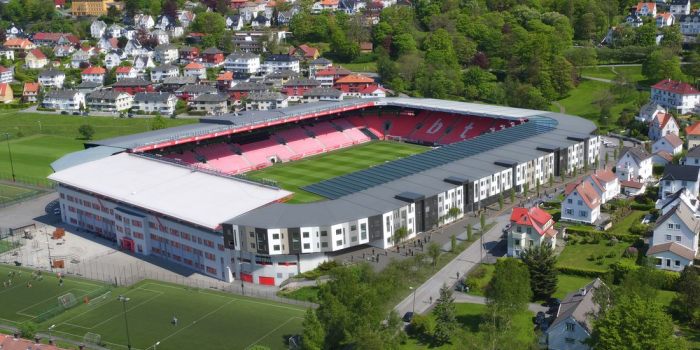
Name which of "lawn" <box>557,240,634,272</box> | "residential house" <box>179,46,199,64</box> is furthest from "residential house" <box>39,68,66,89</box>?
"lawn" <box>557,240,634,272</box>

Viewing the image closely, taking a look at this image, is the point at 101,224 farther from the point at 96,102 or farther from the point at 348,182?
the point at 96,102

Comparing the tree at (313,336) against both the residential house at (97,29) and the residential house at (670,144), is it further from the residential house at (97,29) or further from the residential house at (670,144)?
the residential house at (97,29)

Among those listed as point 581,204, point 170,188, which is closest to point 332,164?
point 170,188

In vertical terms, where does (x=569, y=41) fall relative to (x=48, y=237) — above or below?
above

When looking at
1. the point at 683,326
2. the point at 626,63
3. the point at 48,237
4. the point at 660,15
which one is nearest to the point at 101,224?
the point at 48,237

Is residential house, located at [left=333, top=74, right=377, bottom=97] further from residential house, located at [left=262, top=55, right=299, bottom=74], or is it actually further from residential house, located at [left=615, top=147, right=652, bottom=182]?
residential house, located at [left=615, top=147, right=652, bottom=182]

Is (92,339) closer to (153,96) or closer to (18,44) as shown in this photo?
(153,96)
